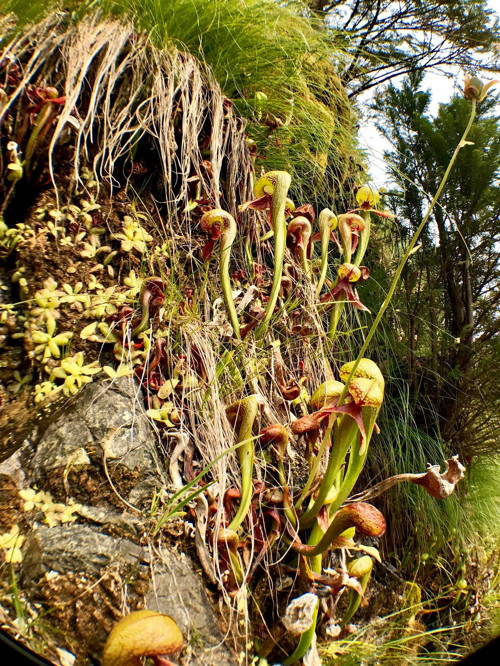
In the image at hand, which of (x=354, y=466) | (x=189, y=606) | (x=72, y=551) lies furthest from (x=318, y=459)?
(x=72, y=551)

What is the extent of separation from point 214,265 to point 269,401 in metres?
0.43

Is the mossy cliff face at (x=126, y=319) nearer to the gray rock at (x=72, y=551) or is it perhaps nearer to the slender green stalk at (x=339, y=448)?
the gray rock at (x=72, y=551)

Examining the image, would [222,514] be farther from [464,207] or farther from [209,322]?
[464,207]

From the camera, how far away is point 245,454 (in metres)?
0.82

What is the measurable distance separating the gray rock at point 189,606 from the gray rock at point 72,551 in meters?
0.05

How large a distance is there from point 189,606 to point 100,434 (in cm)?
34

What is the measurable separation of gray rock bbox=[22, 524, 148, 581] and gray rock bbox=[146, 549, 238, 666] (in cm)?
5

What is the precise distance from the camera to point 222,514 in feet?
2.68

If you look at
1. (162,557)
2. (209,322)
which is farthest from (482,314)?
(162,557)

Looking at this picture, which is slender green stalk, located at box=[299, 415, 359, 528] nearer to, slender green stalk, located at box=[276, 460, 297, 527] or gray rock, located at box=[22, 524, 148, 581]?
slender green stalk, located at box=[276, 460, 297, 527]

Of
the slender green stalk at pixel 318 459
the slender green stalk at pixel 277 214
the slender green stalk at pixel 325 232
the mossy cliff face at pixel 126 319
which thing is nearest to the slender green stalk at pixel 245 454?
the mossy cliff face at pixel 126 319

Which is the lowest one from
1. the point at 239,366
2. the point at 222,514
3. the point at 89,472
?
the point at 222,514

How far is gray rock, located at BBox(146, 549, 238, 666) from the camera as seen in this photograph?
0.69 m

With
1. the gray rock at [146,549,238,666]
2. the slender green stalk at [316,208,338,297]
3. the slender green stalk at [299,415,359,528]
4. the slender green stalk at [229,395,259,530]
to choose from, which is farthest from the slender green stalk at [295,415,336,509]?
the slender green stalk at [316,208,338,297]
